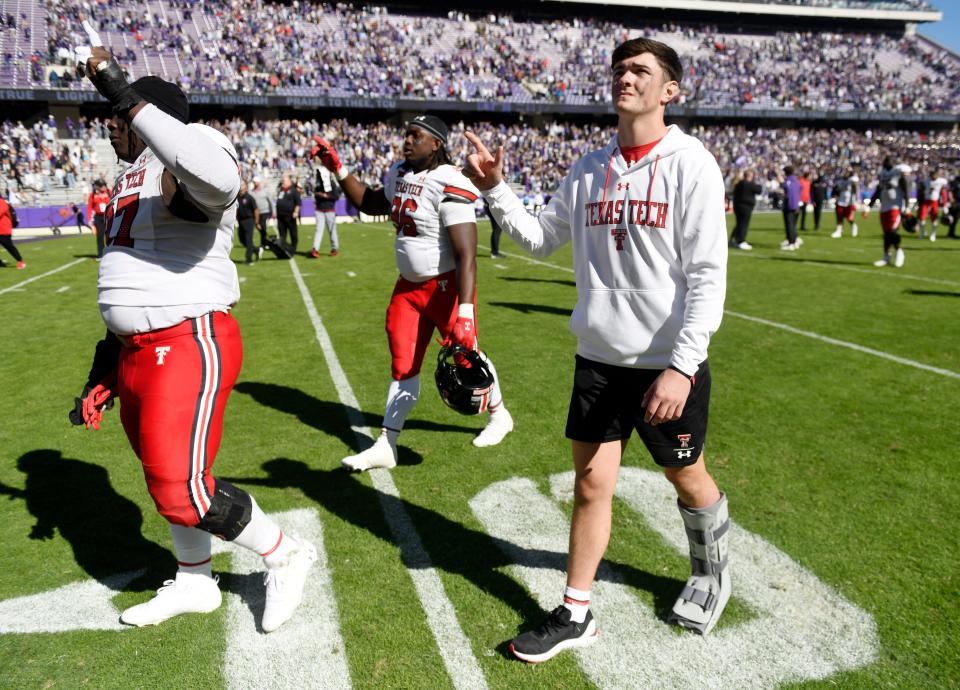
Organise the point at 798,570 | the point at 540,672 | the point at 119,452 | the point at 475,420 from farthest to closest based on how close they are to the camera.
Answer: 1. the point at 475,420
2. the point at 119,452
3. the point at 798,570
4. the point at 540,672

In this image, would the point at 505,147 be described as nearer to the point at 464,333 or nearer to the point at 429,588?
the point at 464,333

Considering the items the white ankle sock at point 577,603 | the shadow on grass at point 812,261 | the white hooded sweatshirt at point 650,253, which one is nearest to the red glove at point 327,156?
the white hooded sweatshirt at point 650,253

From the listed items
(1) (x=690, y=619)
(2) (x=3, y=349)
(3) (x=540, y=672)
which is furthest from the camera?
(2) (x=3, y=349)

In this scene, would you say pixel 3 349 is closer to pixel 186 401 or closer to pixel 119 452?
pixel 119 452

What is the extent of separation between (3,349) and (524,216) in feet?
25.5

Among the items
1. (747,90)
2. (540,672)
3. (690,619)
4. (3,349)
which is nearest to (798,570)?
(690,619)

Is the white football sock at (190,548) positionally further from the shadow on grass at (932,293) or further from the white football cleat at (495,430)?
the shadow on grass at (932,293)

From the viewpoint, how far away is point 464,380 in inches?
153

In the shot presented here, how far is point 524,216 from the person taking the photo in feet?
9.08

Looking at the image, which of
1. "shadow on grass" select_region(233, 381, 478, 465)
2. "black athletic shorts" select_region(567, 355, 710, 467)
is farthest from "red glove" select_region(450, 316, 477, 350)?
"black athletic shorts" select_region(567, 355, 710, 467)

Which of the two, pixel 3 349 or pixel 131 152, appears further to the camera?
pixel 3 349

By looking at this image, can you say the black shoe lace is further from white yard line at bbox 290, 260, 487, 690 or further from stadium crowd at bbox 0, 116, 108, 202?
stadium crowd at bbox 0, 116, 108, 202

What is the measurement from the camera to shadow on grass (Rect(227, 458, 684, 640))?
9.97ft

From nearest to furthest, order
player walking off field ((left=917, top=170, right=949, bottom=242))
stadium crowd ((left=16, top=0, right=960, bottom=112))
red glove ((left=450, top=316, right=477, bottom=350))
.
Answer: red glove ((left=450, top=316, right=477, bottom=350)) → player walking off field ((left=917, top=170, right=949, bottom=242)) → stadium crowd ((left=16, top=0, right=960, bottom=112))
